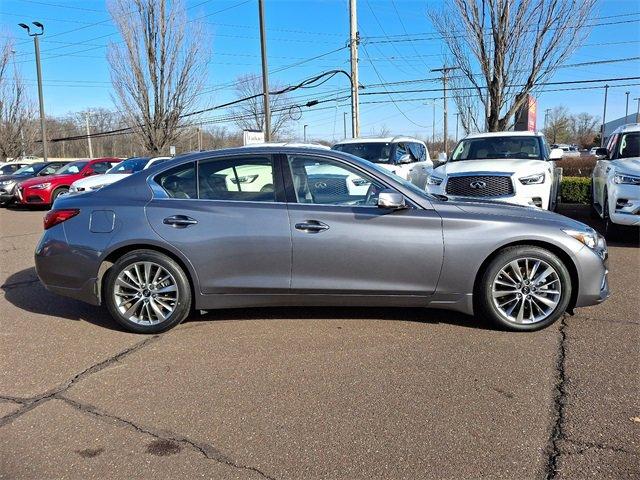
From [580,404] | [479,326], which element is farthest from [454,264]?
[580,404]

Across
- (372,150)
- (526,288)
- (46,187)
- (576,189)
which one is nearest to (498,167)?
(372,150)

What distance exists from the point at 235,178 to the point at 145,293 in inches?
50.0

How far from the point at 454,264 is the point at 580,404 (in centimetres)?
144

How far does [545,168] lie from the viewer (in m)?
8.26

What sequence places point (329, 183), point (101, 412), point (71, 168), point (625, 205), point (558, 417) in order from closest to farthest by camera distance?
point (558, 417) → point (101, 412) → point (329, 183) → point (625, 205) → point (71, 168)

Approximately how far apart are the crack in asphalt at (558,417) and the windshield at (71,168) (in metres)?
16.3

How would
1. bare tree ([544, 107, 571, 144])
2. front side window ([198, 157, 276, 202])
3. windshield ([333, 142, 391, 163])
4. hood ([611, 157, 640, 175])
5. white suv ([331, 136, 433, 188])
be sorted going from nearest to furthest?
front side window ([198, 157, 276, 202])
hood ([611, 157, 640, 175])
white suv ([331, 136, 433, 188])
windshield ([333, 142, 391, 163])
bare tree ([544, 107, 571, 144])

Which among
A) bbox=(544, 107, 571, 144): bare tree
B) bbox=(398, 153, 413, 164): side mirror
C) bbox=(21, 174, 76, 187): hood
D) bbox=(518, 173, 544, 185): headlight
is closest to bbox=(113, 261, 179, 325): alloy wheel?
bbox=(518, 173, 544, 185): headlight

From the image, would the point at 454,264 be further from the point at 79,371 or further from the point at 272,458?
the point at 79,371

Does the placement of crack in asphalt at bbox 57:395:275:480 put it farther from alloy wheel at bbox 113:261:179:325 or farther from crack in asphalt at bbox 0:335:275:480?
alloy wheel at bbox 113:261:179:325

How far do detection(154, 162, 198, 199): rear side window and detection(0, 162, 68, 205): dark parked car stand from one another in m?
14.4

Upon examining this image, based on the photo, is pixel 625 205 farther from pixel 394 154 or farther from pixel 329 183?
pixel 329 183

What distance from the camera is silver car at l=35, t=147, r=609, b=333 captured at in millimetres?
4180

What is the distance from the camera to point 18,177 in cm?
1769
